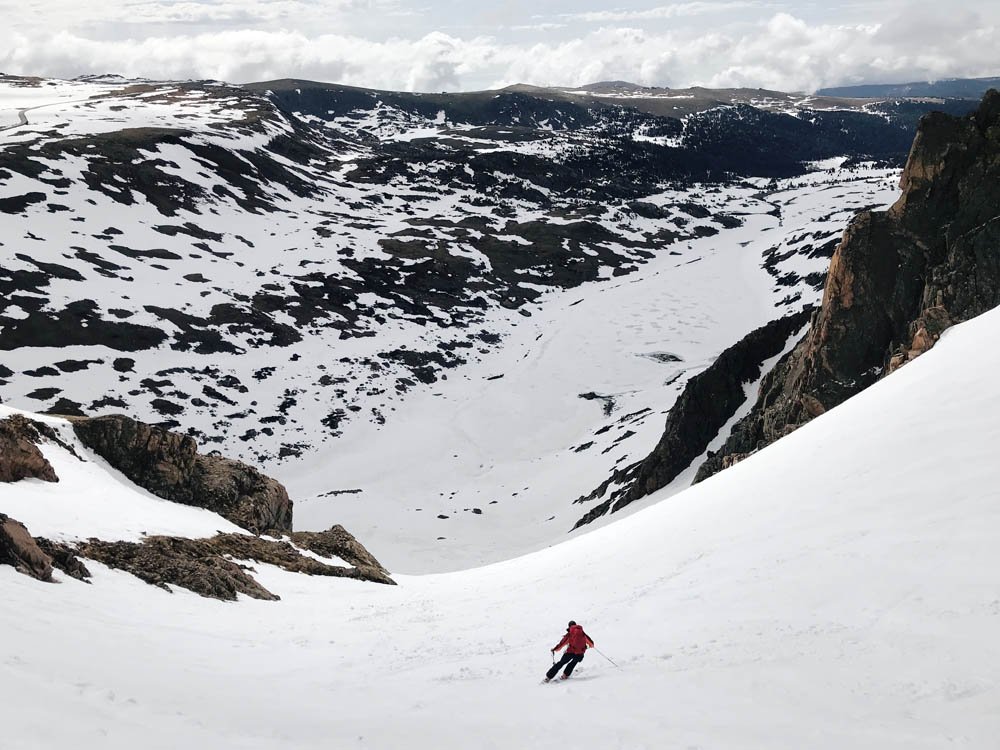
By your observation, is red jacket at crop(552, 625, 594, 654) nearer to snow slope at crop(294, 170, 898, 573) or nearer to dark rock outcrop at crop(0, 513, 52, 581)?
dark rock outcrop at crop(0, 513, 52, 581)

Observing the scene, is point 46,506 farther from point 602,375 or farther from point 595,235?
point 595,235

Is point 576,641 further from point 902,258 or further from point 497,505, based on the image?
point 497,505

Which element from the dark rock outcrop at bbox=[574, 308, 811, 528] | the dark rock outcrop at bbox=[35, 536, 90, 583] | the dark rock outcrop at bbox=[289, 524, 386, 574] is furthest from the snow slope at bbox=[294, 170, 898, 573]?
the dark rock outcrop at bbox=[35, 536, 90, 583]

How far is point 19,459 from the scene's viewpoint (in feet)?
81.4

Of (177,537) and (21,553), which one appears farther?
(177,537)

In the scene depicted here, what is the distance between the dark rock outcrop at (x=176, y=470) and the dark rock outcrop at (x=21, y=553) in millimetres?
15232

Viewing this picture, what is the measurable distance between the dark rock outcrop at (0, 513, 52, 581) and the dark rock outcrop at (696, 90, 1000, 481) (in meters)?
29.3

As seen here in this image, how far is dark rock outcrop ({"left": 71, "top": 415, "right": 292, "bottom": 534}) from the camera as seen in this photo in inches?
1229

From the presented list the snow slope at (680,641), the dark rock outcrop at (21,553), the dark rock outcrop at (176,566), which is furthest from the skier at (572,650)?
the dark rock outcrop at (176,566)

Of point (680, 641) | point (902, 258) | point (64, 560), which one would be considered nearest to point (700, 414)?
point (902, 258)

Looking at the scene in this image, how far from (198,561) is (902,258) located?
33795 millimetres

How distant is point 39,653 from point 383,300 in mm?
97089

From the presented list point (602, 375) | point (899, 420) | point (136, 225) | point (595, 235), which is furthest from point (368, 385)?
point (595, 235)

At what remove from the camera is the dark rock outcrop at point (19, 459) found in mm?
24297
